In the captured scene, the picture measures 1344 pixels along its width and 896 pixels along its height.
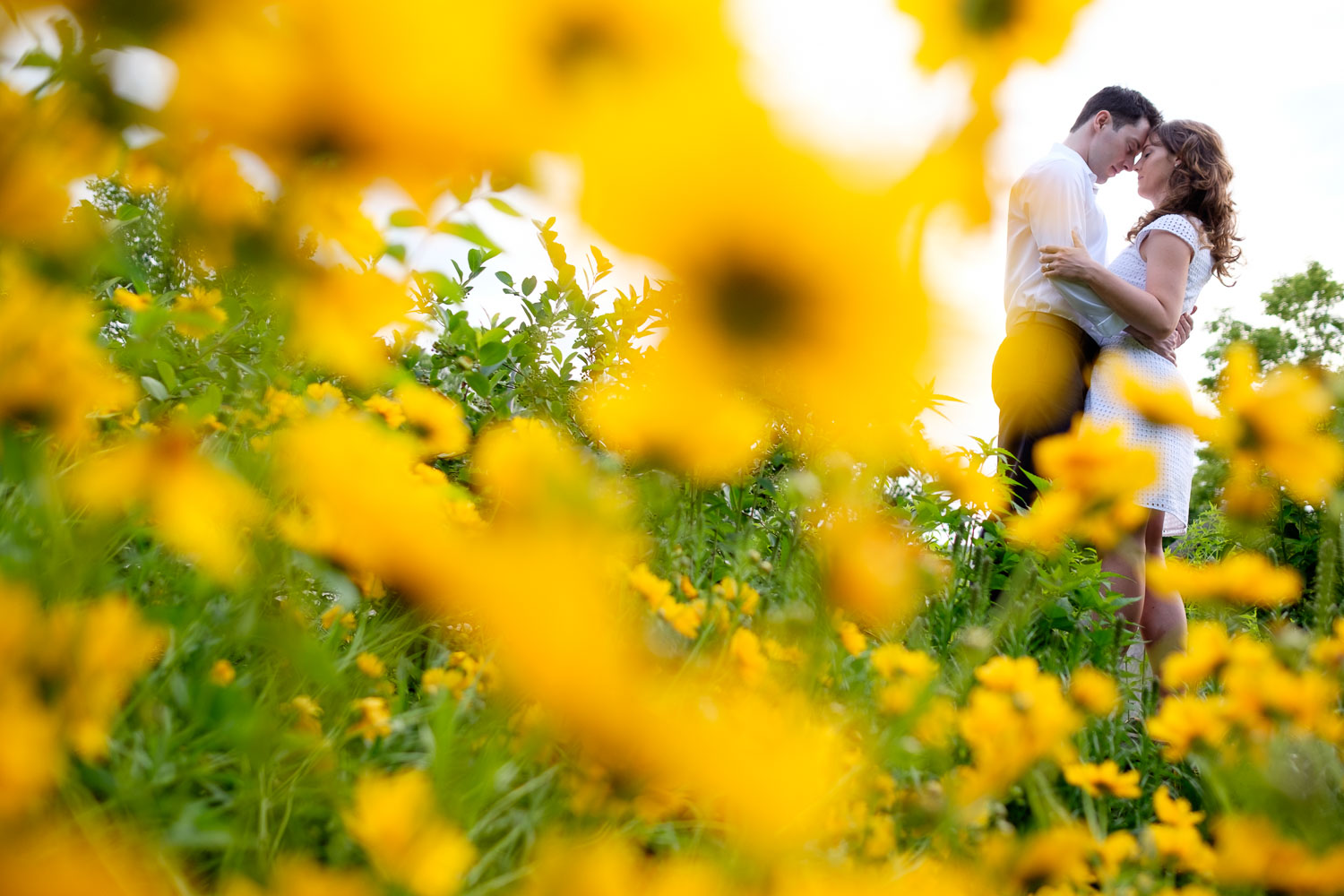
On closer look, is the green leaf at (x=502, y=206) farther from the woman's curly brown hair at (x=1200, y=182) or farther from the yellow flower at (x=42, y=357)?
the woman's curly brown hair at (x=1200, y=182)

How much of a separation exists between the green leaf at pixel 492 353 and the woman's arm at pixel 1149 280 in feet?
4.25

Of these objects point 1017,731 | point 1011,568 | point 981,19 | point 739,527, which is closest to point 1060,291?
point 1011,568

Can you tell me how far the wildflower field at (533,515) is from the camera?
0.69 ft

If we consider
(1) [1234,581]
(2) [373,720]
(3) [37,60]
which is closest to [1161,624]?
(1) [1234,581]

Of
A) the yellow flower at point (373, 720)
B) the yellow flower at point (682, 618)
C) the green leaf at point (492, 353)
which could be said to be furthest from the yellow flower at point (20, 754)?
the green leaf at point (492, 353)

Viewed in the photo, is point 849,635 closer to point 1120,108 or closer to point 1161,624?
point 1161,624

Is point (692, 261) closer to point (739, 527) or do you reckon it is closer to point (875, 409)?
point (875, 409)

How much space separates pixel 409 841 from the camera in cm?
40

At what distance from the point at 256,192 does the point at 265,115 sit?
4cm

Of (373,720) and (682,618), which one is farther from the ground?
(682,618)

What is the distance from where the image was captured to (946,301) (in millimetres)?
228

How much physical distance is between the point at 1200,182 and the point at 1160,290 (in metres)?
0.42

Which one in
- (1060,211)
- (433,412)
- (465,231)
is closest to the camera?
(465,231)

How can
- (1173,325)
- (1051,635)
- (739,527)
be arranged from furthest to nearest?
(1173,325)
(1051,635)
(739,527)
